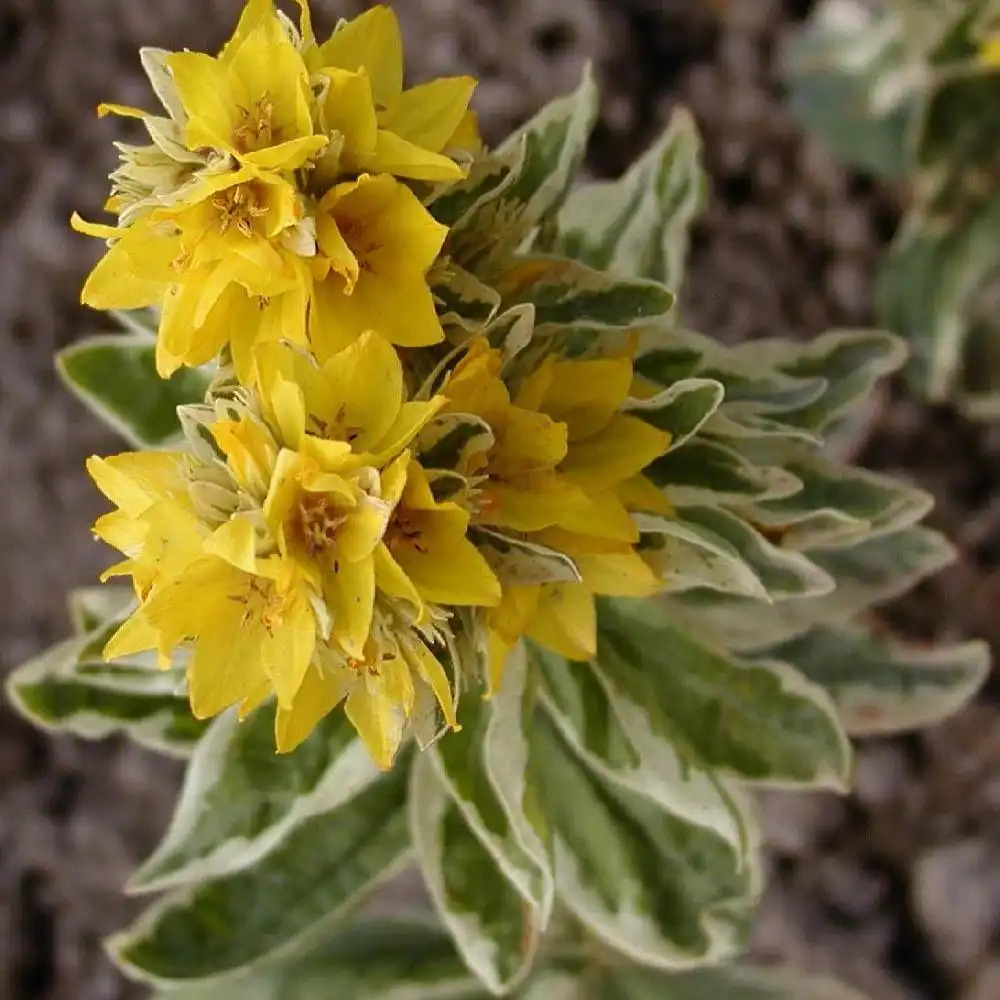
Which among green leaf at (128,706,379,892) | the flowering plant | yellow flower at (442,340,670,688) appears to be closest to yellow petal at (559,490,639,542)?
yellow flower at (442,340,670,688)

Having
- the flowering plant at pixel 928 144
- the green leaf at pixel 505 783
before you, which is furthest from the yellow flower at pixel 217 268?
the flowering plant at pixel 928 144

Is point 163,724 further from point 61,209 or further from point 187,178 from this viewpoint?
point 61,209

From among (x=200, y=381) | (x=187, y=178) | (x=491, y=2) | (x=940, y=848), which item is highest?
(x=187, y=178)

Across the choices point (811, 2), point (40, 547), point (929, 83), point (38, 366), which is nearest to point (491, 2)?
point (811, 2)

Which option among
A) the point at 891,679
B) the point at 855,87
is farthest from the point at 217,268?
the point at 855,87

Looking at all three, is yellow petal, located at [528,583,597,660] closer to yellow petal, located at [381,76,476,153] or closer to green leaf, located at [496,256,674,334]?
green leaf, located at [496,256,674,334]

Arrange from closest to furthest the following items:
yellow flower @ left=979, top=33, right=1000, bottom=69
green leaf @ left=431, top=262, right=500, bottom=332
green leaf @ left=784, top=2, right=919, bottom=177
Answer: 1. green leaf @ left=431, top=262, right=500, bottom=332
2. yellow flower @ left=979, top=33, right=1000, bottom=69
3. green leaf @ left=784, top=2, right=919, bottom=177

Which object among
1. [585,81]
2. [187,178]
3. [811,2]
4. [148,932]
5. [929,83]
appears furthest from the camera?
[811,2]
